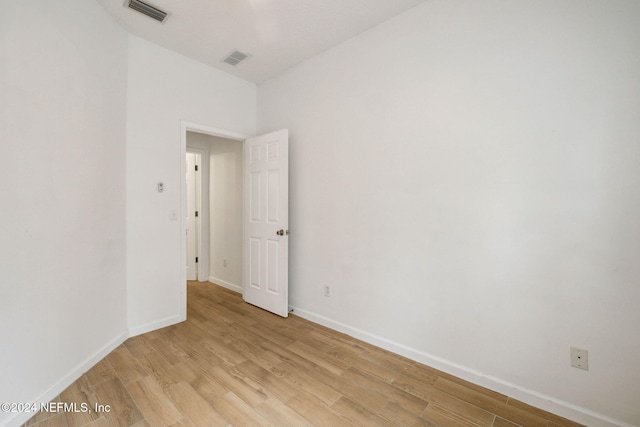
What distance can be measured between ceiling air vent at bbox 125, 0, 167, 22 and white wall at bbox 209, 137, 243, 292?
184 centimetres

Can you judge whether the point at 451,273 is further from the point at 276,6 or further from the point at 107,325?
the point at 107,325

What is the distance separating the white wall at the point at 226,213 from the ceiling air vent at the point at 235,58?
1.18 meters

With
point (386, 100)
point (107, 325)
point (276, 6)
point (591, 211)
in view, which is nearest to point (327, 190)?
point (386, 100)

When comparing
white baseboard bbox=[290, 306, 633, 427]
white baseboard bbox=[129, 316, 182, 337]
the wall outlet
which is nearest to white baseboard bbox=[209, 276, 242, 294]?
white baseboard bbox=[129, 316, 182, 337]

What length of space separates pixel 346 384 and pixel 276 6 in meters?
2.98

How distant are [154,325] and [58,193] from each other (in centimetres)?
158

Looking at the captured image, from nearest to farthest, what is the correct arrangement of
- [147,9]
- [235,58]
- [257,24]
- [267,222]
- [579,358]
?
[579,358], [147,9], [257,24], [235,58], [267,222]

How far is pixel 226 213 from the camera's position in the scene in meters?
4.27

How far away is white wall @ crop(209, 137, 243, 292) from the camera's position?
407cm

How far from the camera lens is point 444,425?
158cm

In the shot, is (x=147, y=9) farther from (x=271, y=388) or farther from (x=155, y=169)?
(x=271, y=388)

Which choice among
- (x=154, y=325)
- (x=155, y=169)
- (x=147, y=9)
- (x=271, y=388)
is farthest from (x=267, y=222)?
(x=147, y=9)

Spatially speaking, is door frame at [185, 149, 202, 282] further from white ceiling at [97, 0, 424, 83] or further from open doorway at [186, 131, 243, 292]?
white ceiling at [97, 0, 424, 83]

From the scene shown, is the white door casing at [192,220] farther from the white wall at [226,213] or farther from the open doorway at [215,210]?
the white wall at [226,213]
